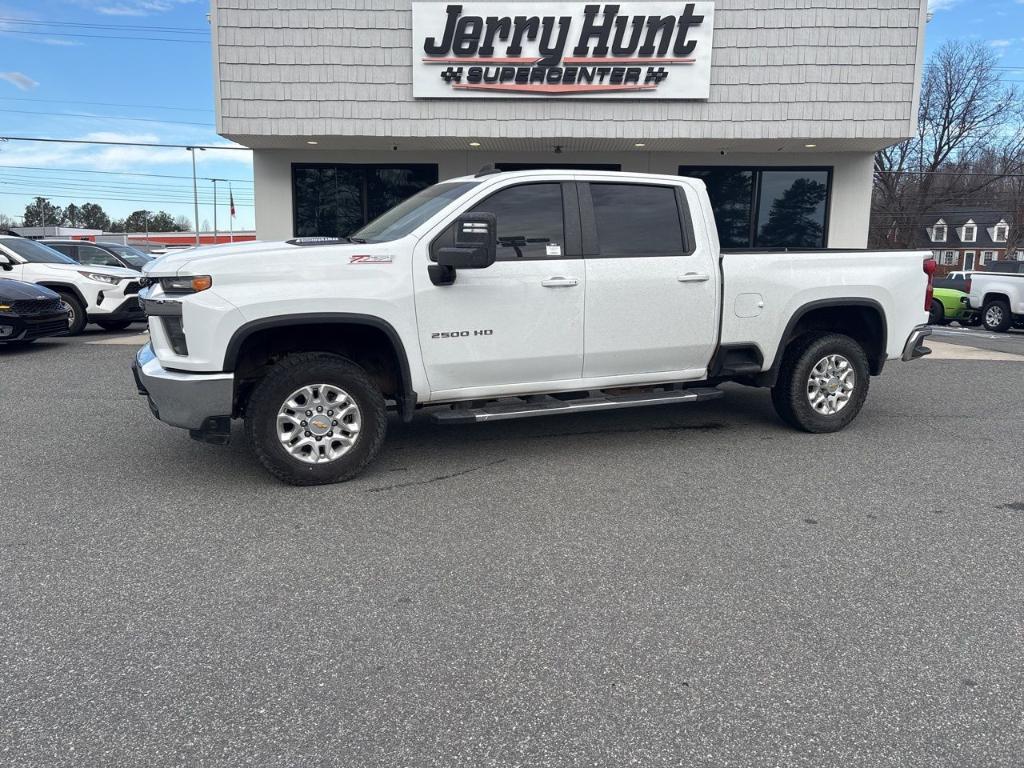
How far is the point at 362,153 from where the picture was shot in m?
14.1

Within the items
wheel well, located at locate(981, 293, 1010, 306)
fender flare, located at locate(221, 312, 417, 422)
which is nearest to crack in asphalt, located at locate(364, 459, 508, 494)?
fender flare, located at locate(221, 312, 417, 422)

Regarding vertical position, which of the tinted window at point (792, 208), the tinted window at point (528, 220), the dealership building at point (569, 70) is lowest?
the tinted window at point (528, 220)

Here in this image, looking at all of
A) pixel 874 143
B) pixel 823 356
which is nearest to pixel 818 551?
pixel 823 356

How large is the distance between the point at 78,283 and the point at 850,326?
11832 millimetres

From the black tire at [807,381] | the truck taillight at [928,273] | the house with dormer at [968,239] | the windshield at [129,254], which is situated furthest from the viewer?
the house with dormer at [968,239]

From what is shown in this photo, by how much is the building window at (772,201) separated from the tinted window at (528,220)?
9664 millimetres

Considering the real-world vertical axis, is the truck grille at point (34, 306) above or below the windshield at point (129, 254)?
below

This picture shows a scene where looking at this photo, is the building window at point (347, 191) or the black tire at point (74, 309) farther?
the building window at point (347, 191)

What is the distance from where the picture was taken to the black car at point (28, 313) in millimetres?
10547

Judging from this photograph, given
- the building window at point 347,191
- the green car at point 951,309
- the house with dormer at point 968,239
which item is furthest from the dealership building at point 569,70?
the house with dormer at point 968,239

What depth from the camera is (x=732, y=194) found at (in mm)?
14562

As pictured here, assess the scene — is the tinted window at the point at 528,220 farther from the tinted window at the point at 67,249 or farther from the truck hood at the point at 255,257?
the tinted window at the point at 67,249

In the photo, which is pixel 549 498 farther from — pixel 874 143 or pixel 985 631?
pixel 874 143

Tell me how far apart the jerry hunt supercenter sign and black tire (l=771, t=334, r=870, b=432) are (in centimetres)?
718
